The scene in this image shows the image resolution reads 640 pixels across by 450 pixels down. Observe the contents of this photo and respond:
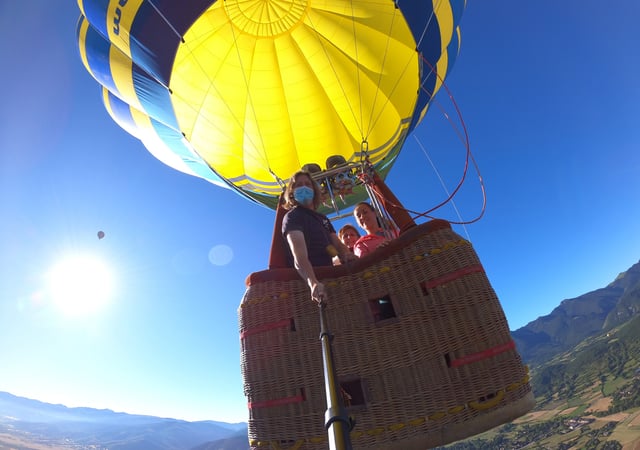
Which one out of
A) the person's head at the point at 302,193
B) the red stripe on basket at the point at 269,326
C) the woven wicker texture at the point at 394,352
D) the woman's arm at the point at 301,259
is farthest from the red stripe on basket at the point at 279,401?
the person's head at the point at 302,193

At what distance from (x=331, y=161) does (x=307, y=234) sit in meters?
3.28

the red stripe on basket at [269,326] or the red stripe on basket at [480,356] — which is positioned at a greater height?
the red stripe on basket at [269,326]

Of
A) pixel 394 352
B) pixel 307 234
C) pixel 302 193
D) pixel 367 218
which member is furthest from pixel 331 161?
pixel 394 352

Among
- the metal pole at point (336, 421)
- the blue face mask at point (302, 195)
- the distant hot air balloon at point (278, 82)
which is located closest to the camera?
the metal pole at point (336, 421)

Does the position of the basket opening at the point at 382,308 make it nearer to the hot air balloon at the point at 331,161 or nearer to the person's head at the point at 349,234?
the hot air balloon at the point at 331,161

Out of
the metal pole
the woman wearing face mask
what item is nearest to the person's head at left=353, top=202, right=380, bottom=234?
the woman wearing face mask

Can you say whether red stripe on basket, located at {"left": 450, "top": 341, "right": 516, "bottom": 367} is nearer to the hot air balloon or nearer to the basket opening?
the hot air balloon

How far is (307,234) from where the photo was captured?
6.73 ft

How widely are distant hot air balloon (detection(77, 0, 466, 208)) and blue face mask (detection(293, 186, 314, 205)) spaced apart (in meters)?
3.27

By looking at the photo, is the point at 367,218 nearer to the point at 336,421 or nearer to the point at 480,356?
the point at 480,356

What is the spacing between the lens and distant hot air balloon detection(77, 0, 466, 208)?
591 centimetres

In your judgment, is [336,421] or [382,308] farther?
[382,308]

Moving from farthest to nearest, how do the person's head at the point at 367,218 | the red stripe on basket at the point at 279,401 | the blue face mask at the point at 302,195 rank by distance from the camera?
the person's head at the point at 367,218 < the blue face mask at the point at 302,195 < the red stripe on basket at the point at 279,401

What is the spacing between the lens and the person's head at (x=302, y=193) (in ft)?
7.51
